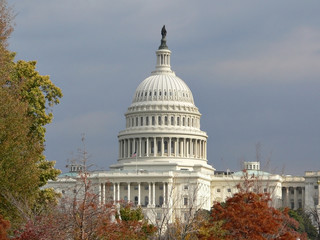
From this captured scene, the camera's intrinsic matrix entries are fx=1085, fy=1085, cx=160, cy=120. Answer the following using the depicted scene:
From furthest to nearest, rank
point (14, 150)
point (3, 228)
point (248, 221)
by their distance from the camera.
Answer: point (248, 221) → point (14, 150) → point (3, 228)

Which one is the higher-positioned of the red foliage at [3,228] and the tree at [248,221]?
the tree at [248,221]

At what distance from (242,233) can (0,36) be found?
69.2 feet

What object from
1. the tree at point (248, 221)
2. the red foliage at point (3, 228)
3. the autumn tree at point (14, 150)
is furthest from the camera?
the tree at point (248, 221)

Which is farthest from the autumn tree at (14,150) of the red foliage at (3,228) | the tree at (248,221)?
the tree at (248,221)

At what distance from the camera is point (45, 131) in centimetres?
8225

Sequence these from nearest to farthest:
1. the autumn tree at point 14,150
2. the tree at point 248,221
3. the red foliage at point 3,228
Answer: the red foliage at point 3,228 < the autumn tree at point 14,150 < the tree at point 248,221

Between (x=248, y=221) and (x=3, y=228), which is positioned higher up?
(x=248, y=221)

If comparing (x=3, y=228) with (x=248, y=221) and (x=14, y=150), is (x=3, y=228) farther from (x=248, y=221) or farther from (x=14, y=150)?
(x=248, y=221)

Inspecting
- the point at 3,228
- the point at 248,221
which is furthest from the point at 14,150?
the point at 248,221

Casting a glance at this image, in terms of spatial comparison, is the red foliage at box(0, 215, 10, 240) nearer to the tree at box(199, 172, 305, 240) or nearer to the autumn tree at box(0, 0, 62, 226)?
the autumn tree at box(0, 0, 62, 226)

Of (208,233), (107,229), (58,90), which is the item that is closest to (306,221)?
(58,90)

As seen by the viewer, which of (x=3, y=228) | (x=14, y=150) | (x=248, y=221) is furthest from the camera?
(x=248, y=221)

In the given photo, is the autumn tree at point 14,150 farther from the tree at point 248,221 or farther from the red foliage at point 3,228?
the tree at point 248,221

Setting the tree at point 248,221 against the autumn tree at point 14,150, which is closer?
the autumn tree at point 14,150
